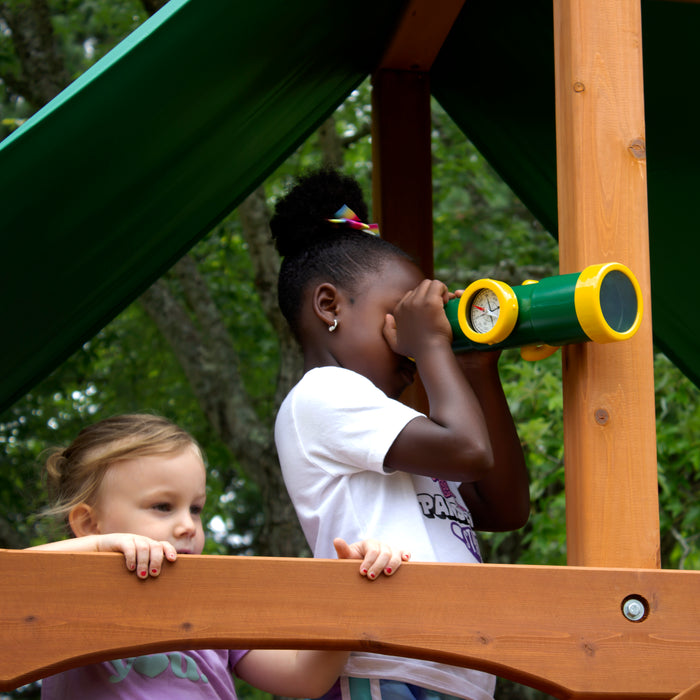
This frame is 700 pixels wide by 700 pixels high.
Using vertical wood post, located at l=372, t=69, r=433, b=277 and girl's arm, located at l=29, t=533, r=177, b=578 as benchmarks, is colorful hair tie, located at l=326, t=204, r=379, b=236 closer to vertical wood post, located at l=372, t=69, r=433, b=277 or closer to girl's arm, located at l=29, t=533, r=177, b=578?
vertical wood post, located at l=372, t=69, r=433, b=277

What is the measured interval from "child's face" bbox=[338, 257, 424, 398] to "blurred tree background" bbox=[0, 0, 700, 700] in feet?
8.83

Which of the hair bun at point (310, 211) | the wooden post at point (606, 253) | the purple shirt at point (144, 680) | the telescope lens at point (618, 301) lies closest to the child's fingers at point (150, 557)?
the purple shirt at point (144, 680)

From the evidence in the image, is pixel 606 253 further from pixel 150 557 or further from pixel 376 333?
pixel 150 557

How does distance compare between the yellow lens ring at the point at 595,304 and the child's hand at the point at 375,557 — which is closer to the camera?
the child's hand at the point at 375,557

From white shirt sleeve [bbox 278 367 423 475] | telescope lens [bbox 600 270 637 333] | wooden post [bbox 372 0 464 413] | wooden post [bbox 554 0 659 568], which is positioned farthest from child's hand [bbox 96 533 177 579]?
wooden post [bbox 372 0 464 413]

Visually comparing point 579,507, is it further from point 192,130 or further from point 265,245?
point 265,245

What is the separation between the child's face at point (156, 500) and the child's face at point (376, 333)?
402mm

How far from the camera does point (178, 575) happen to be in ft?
4.95


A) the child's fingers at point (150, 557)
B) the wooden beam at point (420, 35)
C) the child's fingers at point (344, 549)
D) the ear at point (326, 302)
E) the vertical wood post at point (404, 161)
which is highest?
the wooden beam at point (420, 35)

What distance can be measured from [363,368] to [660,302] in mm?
1219

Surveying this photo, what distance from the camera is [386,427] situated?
194 centimetres

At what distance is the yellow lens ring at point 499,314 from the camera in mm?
1833

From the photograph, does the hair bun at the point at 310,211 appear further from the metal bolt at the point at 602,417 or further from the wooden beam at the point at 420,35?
the metal bolt at the point at 602,417

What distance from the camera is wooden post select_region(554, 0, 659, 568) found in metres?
1.74
